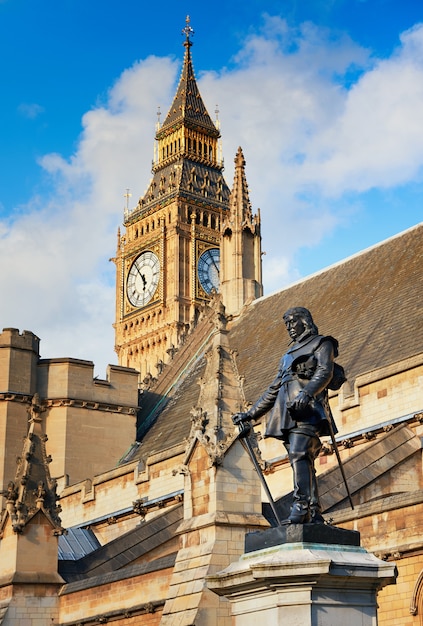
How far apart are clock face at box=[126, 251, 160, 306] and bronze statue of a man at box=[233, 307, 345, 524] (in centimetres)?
8346

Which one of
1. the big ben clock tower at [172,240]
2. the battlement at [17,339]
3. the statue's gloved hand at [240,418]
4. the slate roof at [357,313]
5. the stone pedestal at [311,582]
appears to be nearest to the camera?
the stone pedestal at [311,582]

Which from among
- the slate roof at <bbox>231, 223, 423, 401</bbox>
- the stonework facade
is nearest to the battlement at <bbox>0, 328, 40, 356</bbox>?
the stonework facade

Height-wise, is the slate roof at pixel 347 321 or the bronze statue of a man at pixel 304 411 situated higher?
the slate roof at pixel 347 321

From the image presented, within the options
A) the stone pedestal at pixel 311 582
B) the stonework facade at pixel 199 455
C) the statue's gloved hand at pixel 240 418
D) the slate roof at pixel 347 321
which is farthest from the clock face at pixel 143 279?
the stone pedestal at pixel 311 582

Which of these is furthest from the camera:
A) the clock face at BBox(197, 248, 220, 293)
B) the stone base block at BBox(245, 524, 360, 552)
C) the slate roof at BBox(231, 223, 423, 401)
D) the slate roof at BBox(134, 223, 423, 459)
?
the clock face at BBox(197, 248, 220, 293)

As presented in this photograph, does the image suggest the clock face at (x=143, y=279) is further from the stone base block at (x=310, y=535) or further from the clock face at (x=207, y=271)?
the stone base block at (x=310, y=535)

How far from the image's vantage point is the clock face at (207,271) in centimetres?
9219

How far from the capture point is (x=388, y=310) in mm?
28719

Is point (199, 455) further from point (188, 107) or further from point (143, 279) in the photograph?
point (188, 107)

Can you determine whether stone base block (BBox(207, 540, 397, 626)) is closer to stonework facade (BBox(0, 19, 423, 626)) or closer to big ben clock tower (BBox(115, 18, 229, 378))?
stonework facade (BBox(0, 19, 423, 626))

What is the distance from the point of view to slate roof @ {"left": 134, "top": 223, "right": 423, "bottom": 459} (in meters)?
27.1

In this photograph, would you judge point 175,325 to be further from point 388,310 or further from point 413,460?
point 413,460

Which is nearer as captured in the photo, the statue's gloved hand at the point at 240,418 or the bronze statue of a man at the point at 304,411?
the bronze statue of a man at the point at 304,411

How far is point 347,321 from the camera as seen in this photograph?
30391 mm
